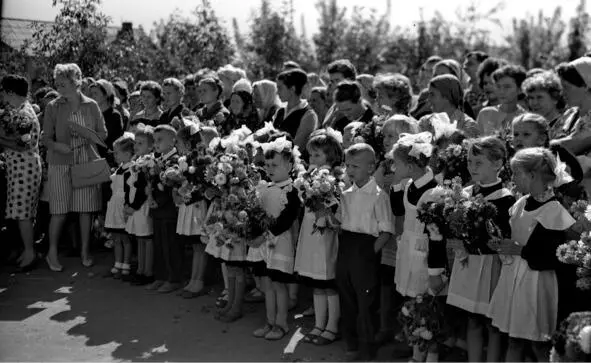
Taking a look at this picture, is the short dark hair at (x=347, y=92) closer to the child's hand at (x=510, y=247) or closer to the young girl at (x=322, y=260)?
the young girl at (x=322, y=260)

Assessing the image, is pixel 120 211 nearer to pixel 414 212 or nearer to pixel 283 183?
pixel 283 183

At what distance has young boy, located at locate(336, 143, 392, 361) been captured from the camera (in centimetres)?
646

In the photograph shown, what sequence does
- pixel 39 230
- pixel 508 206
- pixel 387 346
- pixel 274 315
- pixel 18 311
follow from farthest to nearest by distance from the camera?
1. pixel 39 230
2. pixel 18 311
3. pixel 274 315
4. pixel 387 346
5. pixel 508 206

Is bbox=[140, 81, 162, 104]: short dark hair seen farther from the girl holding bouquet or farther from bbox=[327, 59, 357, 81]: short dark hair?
the girl holding bouquet

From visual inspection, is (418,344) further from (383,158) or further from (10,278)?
(10,278)

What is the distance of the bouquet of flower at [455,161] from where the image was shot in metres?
5.99

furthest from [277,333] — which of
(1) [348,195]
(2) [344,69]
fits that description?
(2) [344,69]

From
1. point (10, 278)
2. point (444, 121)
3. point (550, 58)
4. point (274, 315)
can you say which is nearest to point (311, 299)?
point (274, 315)

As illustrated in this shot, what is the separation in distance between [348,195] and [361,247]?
0.46 metres

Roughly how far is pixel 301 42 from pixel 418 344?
13.2 m

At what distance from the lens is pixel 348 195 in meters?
6.62

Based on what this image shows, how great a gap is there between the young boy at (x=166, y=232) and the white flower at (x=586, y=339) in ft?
17.6

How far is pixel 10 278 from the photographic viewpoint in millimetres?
9484

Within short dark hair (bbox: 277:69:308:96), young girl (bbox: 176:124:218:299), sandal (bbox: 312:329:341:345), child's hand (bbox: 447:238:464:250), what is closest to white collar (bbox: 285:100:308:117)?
short dark hair (bbox: 277:69:308:96)
